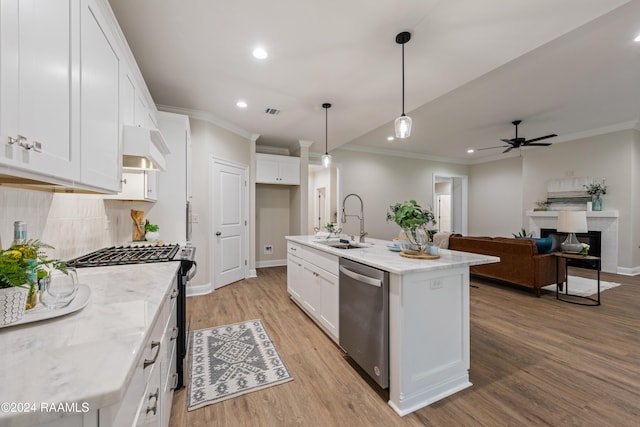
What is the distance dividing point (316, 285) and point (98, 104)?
2207mm

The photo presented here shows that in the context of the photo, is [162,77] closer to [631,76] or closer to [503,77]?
[503,77]

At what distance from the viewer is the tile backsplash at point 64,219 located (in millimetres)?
1187

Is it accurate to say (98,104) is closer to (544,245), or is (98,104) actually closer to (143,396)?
(143,396)

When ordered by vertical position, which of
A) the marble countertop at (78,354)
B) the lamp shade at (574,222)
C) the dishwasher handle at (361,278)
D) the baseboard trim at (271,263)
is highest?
the lamp shade at (574,222)

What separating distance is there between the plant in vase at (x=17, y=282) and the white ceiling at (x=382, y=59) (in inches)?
76.0

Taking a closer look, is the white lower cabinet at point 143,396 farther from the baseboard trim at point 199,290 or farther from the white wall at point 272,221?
the white wall at point 272,221

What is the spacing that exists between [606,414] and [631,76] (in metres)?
3.75

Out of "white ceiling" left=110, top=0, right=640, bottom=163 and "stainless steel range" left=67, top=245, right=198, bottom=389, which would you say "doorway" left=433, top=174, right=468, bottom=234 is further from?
"stainless steel range" left=67, top=245, right=198, bottom=389

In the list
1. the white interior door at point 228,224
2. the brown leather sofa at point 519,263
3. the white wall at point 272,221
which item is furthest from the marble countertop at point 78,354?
the white wall at point 272,221

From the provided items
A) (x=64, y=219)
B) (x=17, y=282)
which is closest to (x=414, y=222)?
(x=17, y=282)

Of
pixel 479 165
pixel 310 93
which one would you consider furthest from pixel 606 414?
pixel 479 165

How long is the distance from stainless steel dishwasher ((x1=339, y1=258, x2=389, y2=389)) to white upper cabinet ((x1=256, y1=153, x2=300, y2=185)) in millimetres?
3325

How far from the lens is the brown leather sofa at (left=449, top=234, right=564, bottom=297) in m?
3.60

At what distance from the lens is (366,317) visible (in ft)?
6.14
